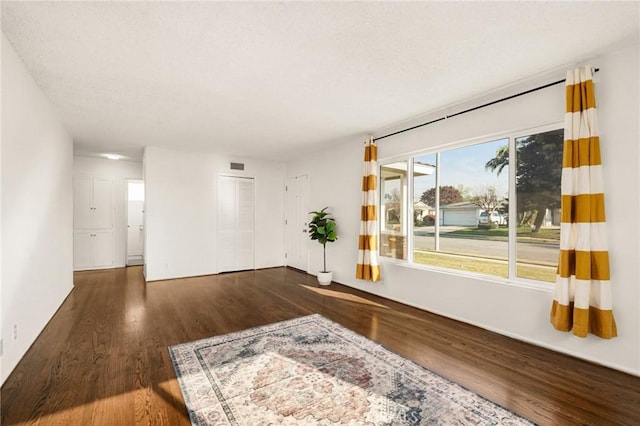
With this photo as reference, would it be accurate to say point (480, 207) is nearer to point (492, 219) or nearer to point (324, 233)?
point (492, 219)

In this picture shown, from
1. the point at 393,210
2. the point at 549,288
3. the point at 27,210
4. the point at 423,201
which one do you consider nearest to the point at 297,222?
the point at 393,210

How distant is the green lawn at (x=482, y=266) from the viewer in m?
2.87

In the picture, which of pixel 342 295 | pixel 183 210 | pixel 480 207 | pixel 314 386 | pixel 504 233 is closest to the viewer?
pixel 314 386

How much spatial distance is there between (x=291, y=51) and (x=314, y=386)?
2.55 meters

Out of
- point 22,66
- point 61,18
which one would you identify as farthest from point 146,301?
point 61,18

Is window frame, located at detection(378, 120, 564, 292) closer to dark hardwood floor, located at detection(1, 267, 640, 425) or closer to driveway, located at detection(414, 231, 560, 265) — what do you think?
driveway, located at detection(414, 231, 560, 265)

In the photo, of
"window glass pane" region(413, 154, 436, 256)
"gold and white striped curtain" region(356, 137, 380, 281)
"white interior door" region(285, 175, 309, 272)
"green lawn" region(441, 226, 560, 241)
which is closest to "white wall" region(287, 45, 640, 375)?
"gold and white striped curtain" region(356, 137, 380, 281)

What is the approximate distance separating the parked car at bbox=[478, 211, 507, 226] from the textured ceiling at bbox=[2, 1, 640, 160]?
1376 millimetres

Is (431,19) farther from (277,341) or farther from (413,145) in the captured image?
(277,341)

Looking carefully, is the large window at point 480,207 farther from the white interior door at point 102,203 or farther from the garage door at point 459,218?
the white interior door at point 102,203

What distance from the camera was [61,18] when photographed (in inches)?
73.8

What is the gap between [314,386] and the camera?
212 cm

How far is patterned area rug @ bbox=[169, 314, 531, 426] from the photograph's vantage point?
1.79 meters

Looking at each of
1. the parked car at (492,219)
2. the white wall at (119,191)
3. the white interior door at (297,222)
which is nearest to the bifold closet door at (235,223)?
the white interior door at (297,222)
